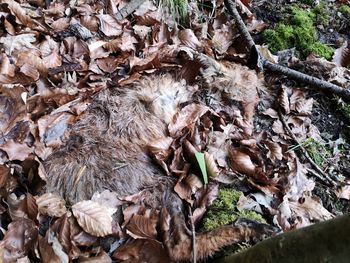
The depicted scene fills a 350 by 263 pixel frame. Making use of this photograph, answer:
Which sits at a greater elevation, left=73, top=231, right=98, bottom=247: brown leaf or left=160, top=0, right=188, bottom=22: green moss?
left=160, top=0, right=188, bottom=22: green moss

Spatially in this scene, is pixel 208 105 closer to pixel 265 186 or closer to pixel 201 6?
pixel 265 186

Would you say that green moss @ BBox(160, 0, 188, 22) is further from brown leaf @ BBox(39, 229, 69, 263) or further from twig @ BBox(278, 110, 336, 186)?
brown leaf @ BBox(39, 229, 69, 263)

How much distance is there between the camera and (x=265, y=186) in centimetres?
274

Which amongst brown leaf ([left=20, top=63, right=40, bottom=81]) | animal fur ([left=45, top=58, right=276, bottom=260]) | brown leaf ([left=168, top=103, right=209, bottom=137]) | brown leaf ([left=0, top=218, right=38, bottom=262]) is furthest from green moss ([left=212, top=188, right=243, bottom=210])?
brown leaf ([left=20, top=63, right=40, bottom=81])

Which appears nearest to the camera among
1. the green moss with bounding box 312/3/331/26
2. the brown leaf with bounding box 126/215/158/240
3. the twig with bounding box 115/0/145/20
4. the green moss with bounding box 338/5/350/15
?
the brown leaf with bounding box 126/215/158/240

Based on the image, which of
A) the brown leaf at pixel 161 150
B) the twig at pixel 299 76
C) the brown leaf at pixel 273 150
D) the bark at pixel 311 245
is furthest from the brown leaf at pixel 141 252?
the twig at pixel 299 76

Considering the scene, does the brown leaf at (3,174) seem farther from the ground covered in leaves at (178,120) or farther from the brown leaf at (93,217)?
the brown leaf at (93,217)

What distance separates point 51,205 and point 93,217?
0.87ft

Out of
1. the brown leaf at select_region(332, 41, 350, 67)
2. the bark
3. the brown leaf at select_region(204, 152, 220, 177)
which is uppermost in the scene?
the bark

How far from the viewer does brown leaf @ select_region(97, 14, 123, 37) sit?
354cm

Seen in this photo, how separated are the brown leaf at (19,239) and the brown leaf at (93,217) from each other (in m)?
0.25

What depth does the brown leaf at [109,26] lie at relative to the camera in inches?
139

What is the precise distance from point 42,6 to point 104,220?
7.17ft

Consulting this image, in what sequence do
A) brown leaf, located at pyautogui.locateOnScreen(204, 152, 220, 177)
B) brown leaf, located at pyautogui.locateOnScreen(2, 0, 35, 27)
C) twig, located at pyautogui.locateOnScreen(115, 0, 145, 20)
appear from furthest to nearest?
twig, located at pyautogui.locateOnScreen(115, 0, 145, 20), brown leaf, located at pyautogui.locateOnScreen(2, 0, 35, 27), brown leaf, located at pyautogui.locateOnScreen(204, 152, 220, 177)
